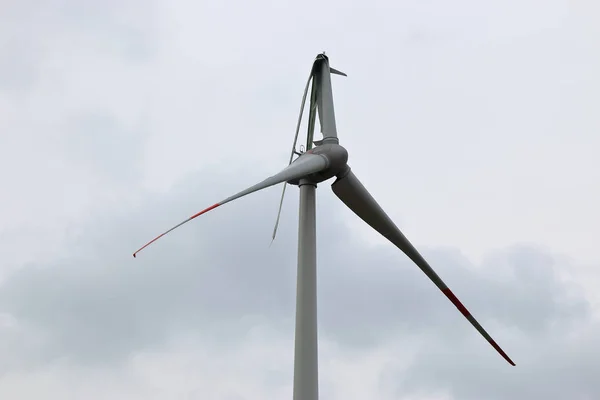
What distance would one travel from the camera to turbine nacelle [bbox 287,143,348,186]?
27469 millimetres

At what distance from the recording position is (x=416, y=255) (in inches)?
1164

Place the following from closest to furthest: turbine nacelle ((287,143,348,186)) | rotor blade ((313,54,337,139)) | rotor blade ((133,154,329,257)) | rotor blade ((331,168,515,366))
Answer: rotor blade ((133,154,329,257)), turbine nacelle ((287,143,348,186)), rotor blade ((331,168,515,366)), rotor blade ((313,54,337,139))

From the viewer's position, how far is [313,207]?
27156mm

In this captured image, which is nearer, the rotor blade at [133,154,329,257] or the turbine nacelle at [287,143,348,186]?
the rotor blade at [133,154,329,257]

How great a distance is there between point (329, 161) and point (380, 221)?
12.2 feet

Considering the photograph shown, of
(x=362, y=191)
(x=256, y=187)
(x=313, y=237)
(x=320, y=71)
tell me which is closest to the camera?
(x=256, y=187)

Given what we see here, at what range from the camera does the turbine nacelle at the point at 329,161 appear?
2747 centimetres

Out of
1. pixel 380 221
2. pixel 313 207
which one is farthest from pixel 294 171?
pixel 380 221

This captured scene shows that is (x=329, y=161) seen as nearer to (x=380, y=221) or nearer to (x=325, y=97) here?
(x=380, y=221)

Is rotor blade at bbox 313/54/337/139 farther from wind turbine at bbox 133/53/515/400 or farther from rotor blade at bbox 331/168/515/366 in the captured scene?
rotor blade at bbox 331/168/515/366

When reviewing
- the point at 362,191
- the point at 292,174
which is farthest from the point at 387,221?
the point at 292,174

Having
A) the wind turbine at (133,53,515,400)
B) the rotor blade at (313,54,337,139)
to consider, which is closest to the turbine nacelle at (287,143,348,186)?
the wind turbine at (133,53,515,400)

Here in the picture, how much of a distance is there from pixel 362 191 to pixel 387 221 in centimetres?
168

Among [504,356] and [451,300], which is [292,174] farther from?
[504,356]
